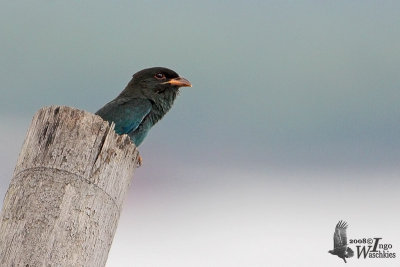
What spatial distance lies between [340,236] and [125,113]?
14.9ft

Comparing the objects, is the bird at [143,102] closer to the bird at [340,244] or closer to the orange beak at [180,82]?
the orange beak at [180,82]

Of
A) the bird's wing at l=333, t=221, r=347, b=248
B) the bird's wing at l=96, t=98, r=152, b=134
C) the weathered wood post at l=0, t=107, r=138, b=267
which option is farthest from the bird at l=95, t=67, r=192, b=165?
the weathered wood post at l=0, t=107, r=138, b=267

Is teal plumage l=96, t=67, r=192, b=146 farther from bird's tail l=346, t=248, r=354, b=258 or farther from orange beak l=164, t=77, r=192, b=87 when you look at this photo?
bird's tail l=346, t=248, r=354, b=258

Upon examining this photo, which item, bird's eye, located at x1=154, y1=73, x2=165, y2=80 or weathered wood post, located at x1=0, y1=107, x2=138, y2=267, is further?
bird's eye, located at x1=154, y1=73, x2=165, y2=80

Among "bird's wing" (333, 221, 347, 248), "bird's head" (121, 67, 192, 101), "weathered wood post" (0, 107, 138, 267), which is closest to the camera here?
"weathered wood post" (0, 107, 138, 267)

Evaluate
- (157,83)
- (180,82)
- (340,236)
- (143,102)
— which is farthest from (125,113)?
(340,236)

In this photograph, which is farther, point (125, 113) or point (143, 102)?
point (143, 102)

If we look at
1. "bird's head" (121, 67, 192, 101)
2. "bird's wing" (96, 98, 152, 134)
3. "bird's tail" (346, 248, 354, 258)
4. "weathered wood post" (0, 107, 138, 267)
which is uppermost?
"bird's head" (121, 67, 192, 101)

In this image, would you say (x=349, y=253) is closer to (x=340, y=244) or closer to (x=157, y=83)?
(x=340, y=244)

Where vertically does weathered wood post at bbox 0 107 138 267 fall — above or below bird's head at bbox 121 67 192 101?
below

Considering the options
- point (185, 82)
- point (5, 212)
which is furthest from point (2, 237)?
point (185, 82)

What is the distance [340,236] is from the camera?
11.0 m

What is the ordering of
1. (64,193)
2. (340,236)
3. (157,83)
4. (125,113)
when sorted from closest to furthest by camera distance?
1. (64,193)
2. (125,113)
3. (157,83)
4. (340,236)

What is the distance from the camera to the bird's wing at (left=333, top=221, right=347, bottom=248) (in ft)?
35.8
